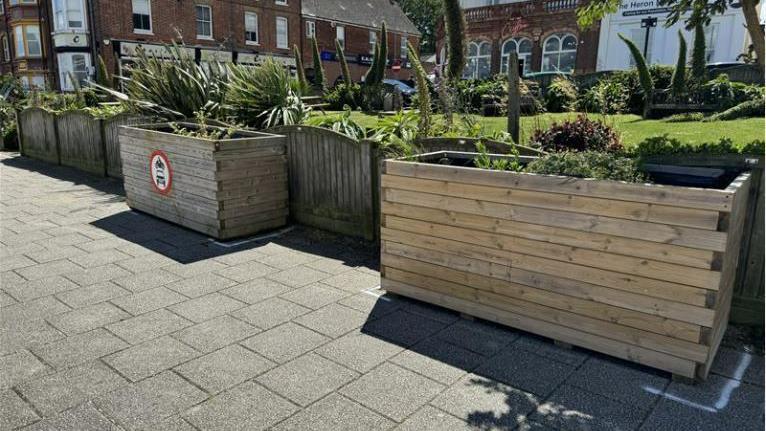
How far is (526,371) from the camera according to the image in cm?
338

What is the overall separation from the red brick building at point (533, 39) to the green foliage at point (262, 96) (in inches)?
797

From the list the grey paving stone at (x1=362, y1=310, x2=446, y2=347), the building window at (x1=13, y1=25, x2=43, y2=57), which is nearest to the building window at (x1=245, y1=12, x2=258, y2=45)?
the building window at (x1=13, y1=25, x2=43, y2=57)

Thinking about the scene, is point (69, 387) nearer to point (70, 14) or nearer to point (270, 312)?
point (270, 312)

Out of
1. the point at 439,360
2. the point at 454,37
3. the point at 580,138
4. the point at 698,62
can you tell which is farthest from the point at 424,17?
the point at 439,360

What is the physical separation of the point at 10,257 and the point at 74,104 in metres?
8.00

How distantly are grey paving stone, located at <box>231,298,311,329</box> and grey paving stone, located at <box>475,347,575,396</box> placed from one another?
1546 mm

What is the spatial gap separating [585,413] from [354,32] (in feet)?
130

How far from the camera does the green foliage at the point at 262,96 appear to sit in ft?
26.4

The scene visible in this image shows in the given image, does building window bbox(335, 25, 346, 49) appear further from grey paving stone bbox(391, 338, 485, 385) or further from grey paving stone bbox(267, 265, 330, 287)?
grey paving stone bbox(391, 338, 485, 385)

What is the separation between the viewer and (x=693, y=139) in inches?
346

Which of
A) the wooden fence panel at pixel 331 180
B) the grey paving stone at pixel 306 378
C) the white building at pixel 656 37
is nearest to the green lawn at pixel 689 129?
the wooden fence panel at pixel 331 180

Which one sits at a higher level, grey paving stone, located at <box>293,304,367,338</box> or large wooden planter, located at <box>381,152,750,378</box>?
large wooden planter, located at <box>381,152,750,378</box>

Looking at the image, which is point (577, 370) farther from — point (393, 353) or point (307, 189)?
point (307, 189)

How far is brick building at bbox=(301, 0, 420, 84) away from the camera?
3641 cm
